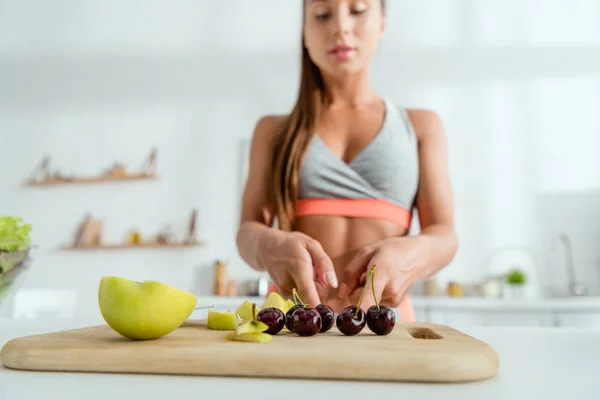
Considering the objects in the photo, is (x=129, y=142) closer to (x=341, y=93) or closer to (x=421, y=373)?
(x=341, y=93)

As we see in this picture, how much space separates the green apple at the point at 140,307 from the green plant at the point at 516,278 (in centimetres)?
276

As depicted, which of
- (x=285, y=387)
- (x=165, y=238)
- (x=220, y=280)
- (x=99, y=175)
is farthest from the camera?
(x=99, y=175)

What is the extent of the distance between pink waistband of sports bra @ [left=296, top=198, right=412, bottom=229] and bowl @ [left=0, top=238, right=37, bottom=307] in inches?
21.9

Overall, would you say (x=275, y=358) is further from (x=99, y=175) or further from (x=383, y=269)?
(x=99, y=175)

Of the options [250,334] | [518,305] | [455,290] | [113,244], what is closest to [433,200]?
[250,334]

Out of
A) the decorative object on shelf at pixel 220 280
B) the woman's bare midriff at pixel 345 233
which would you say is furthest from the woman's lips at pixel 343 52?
the decorative object on shelf at pixel 220 280

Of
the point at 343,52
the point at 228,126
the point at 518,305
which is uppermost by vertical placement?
the point at 228,126

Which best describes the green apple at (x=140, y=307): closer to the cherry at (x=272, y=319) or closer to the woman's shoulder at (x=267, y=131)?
the cherry at (x=272, y=319)

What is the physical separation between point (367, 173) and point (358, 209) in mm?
82

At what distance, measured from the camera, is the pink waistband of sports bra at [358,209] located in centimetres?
105

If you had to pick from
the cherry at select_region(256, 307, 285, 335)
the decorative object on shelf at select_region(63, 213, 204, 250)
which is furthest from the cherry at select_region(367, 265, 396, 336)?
the decorative object on shelf at select_region(63, 213, 204, 250)

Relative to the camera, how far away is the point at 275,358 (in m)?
0.43

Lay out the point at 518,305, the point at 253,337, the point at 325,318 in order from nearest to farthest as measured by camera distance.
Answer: the point at 253,337, the point at 325,318, the point at 518,305

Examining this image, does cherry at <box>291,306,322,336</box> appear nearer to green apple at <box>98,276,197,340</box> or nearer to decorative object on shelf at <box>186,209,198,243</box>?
green apple at <box>98,276,197,340</box>
